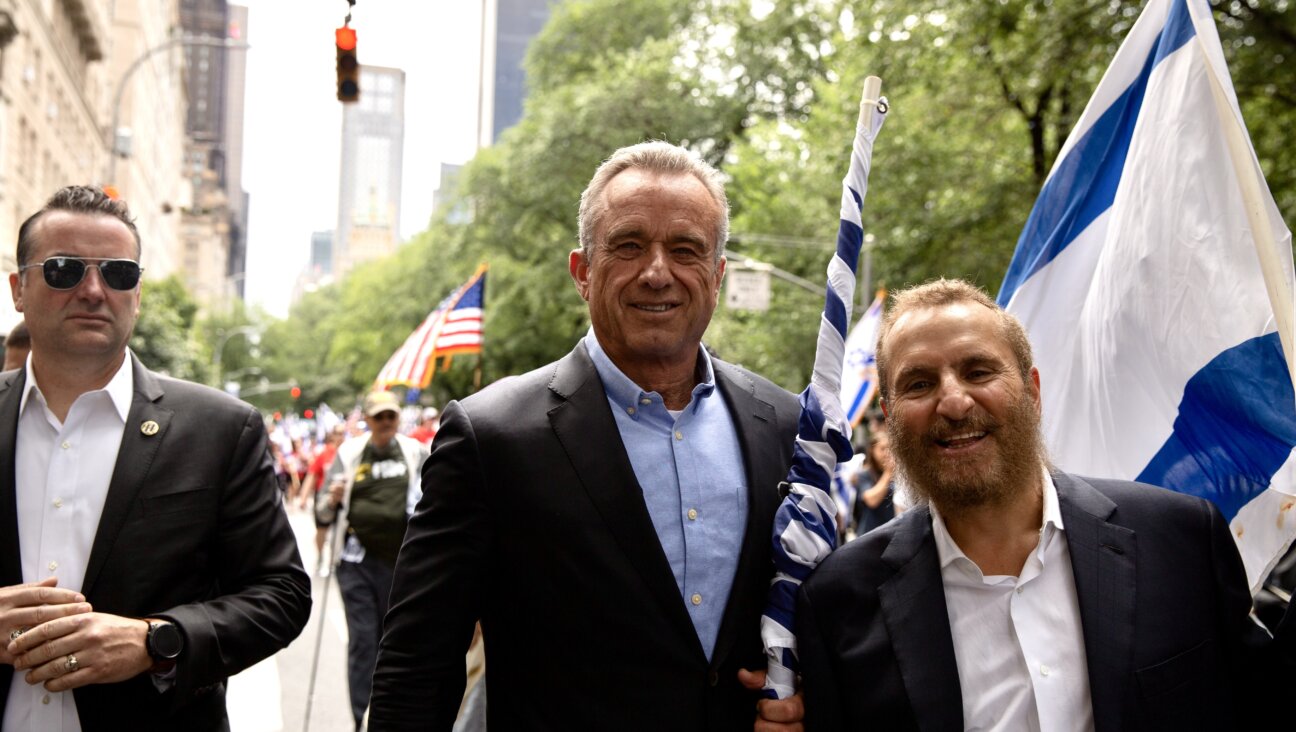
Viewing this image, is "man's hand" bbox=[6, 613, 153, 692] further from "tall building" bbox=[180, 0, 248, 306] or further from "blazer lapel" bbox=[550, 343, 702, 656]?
"tall building" bbox=[180, 0, 248, 306]

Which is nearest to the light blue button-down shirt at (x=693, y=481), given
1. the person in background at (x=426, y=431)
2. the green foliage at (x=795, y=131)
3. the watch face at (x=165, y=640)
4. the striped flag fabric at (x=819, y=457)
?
the striped flag fabric at (x=819, y=457)

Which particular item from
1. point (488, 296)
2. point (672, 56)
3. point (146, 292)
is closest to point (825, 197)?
point (672, 56)

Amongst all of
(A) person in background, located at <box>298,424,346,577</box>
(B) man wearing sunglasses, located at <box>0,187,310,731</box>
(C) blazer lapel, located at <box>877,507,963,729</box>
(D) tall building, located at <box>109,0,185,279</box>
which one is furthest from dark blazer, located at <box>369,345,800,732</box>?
(D) tall building, located at <box>109,0,185,279</box>

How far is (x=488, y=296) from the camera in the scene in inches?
1505

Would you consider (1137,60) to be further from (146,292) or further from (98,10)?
(98,10)

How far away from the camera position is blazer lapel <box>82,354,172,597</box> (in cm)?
Answer: 312

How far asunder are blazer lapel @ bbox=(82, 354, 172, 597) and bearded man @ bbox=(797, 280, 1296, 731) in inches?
66.3

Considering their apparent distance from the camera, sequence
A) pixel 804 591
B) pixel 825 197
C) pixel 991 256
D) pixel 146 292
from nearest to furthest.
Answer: pixel 804 591 → pixel 991 256 → pixel 825 197 → pixel 146 292

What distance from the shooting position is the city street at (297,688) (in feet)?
12.8

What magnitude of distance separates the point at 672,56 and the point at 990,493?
33.3 m

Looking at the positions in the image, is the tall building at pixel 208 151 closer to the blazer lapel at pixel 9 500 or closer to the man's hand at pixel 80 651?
the blazer lapel at pixel 9 500

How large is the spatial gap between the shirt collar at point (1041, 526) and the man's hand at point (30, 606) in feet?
6.38

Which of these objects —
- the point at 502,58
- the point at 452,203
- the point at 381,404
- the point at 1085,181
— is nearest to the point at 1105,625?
the point at 1085,181

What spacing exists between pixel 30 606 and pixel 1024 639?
218 centimetres
